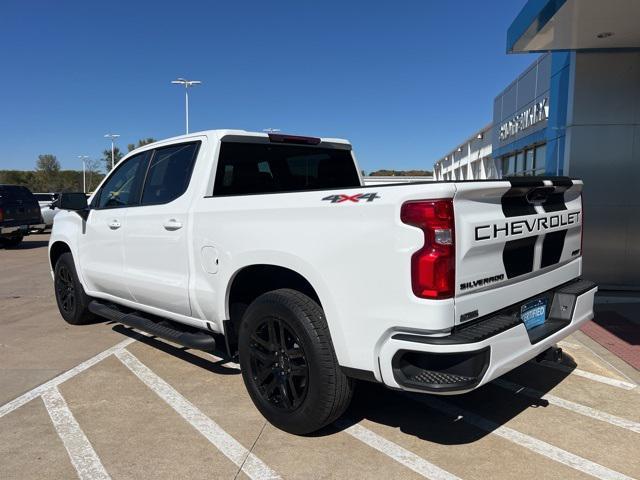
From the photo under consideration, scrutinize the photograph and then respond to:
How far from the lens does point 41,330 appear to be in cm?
611

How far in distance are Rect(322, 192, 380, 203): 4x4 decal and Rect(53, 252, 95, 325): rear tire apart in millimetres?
3979

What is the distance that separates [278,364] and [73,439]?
4.76ft

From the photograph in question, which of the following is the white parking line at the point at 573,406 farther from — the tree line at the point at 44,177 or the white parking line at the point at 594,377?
the tree line at the point at 44,177

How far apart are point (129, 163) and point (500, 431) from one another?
405 cm

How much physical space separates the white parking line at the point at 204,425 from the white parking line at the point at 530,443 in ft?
4.83

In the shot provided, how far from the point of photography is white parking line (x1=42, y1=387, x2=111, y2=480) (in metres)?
3.03

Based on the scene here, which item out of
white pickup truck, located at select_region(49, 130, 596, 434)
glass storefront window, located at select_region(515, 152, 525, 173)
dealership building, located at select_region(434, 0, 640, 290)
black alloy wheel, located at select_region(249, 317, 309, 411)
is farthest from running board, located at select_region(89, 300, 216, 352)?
glass storefront window, located at select_region(515, 152, 525, 173)

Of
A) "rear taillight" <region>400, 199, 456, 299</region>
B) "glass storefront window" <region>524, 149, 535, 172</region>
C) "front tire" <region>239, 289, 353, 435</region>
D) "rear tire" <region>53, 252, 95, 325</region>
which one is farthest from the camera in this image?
"glass storefront window" <region>524, 149, 535, 172</region>

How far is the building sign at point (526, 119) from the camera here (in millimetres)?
12500

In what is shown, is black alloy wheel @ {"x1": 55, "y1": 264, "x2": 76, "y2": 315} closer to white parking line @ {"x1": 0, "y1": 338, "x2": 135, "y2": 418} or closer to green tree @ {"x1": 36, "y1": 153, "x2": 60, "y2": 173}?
white parking line @ {"x1": 0, "y1": 338, "x2": 135, "y2": 418}

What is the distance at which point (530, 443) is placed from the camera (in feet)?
10.8

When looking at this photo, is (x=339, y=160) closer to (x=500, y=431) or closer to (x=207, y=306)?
(x=207, y=306)

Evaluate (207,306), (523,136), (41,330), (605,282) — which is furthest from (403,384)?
(523,136)

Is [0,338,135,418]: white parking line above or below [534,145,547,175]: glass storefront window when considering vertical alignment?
below
